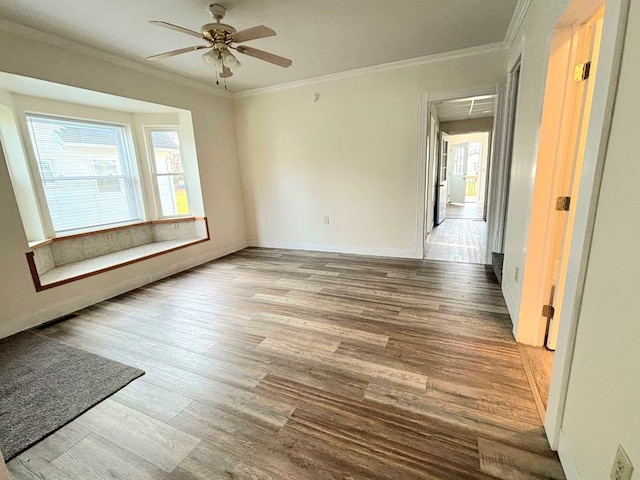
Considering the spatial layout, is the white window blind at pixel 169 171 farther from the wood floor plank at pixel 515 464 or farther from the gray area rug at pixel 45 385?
the wood floor plank at pixel 515 464

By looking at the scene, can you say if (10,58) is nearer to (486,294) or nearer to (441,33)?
(441,33)

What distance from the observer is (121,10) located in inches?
91.5

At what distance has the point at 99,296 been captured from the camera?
3.17 meters

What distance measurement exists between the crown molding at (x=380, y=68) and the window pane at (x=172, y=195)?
1708mm

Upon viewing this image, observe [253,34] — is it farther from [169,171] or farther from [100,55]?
[169,171]

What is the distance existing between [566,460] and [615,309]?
2.41ft

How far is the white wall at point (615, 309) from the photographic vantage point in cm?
81

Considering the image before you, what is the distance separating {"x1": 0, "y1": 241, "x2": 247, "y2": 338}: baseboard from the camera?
103 inches

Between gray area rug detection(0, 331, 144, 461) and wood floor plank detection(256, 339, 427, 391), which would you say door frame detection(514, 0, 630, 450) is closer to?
wood floor plank detection(256, 339, 427, 391)

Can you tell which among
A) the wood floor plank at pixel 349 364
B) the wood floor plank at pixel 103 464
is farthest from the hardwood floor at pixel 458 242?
the wood floor plank at pixel 103 464

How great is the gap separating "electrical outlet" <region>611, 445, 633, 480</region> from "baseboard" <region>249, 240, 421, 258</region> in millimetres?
3360

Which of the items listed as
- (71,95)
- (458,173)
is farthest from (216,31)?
(458,173)

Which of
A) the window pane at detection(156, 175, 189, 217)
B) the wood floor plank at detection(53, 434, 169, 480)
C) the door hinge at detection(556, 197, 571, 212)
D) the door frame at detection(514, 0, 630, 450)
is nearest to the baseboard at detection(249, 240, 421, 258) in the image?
the window pane at detection(156, 175, 189, 217)

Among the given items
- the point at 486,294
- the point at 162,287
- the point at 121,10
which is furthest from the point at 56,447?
the point at 486,294
